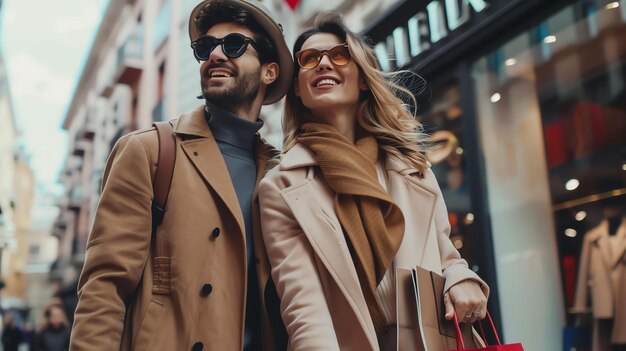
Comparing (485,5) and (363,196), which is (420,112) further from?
(363,196)

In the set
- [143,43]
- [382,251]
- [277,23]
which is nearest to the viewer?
[382,251]

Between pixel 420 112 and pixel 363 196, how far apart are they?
16.1ft

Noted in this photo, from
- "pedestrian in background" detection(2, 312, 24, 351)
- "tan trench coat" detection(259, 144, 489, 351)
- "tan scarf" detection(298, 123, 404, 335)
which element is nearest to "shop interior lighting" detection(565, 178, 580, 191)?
"tan trench coat" detection(259, 144, 489, 351)

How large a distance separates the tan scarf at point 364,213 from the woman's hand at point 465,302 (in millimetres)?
237

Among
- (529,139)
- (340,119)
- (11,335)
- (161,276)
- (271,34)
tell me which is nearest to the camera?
(161,276)

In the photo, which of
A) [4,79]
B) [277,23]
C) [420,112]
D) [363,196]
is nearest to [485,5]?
[420,112]

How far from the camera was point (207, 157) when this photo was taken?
2426mm

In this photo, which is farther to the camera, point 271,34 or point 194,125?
point 271,34

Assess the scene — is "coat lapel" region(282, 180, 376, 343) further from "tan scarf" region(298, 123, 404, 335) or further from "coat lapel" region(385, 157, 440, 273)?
"coat lapel" region(385, 157, 440, 273)

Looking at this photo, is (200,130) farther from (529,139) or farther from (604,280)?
(529,139)

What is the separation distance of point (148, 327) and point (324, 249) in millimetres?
653

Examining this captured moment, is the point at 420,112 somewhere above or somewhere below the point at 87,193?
below

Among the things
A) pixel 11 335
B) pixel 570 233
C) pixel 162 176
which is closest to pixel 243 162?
pixel 162 176

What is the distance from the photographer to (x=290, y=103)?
286 cm
